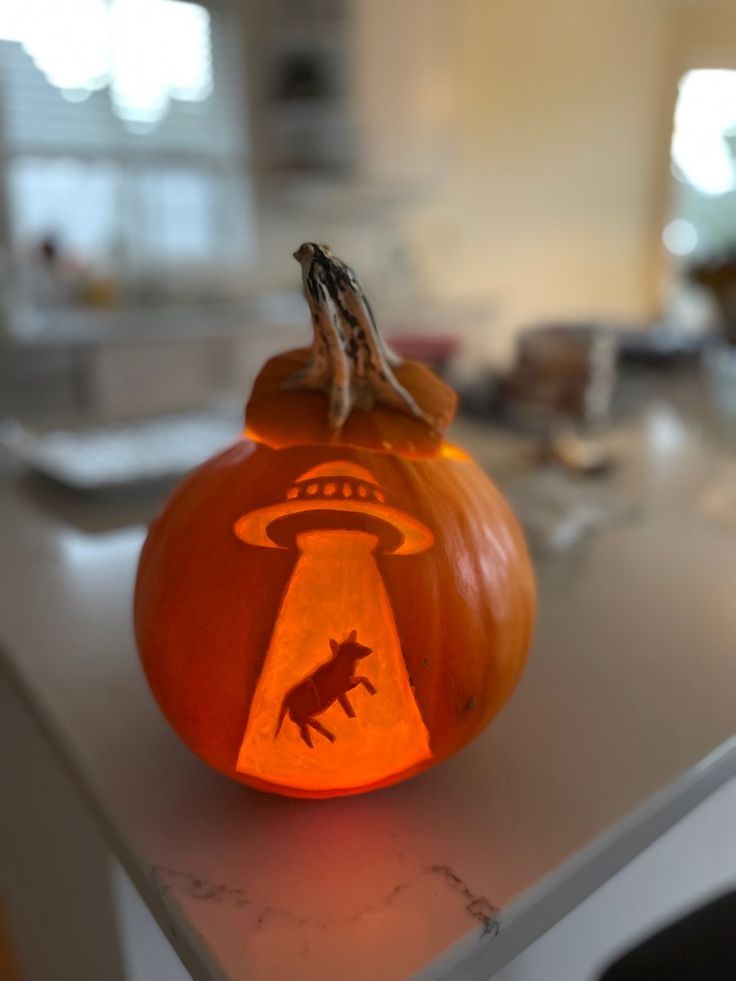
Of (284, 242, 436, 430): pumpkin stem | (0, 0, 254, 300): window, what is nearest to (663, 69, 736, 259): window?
(0, 0, 254, 300): window

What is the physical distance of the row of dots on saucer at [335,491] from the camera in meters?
0.40

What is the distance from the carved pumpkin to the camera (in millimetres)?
398

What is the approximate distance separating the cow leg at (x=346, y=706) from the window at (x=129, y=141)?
2701 mm

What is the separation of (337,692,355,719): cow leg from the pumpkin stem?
5.8 inches

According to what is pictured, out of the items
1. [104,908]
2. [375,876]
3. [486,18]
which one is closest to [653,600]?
[375,876]

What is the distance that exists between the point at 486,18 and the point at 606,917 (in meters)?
3.87

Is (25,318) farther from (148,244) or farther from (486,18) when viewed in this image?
(486,18)

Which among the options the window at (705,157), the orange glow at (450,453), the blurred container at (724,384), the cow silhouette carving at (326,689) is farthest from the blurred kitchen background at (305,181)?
the cow silhouette carving at (326,689)

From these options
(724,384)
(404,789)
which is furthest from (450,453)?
(724,384)

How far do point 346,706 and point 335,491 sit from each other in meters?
0.11

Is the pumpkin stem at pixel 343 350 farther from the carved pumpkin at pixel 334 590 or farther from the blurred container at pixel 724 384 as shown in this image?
the blurred container at pixel 724 384

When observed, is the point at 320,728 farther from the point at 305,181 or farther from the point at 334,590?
the point at 305,181

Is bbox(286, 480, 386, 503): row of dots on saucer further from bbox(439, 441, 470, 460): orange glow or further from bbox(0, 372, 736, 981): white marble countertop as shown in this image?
bbox(0, 372, 736, 981): white marble countertop

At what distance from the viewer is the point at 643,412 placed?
133 centimetres
